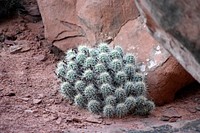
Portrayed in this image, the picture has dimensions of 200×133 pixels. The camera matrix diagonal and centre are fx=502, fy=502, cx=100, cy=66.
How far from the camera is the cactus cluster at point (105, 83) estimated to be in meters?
4.31

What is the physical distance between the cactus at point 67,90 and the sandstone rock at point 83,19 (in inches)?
28.3

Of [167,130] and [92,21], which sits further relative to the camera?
[92,21]

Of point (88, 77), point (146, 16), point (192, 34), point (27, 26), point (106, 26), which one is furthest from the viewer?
point (27, 26)

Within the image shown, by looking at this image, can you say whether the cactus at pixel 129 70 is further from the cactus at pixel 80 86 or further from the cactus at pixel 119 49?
the cactus at pixel 80 86

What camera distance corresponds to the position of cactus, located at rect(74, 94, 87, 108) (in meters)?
4.43

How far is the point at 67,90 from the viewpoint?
455cm

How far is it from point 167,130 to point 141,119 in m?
0.39

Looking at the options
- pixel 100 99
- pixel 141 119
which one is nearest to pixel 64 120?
pixel 100 99

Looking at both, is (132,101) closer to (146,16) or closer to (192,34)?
(146,16)

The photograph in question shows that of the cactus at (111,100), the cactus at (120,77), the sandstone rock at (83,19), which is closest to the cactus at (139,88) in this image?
the cactus at (120,77)

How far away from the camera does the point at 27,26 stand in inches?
239

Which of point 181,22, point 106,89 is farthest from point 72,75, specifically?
point 181,22

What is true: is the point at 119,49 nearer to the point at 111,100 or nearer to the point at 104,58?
the point at 104,58

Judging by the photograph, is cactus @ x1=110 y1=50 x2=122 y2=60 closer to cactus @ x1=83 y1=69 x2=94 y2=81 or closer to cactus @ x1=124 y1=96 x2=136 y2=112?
cactus @ x1=83 y1=69 x2=94 y2=81
